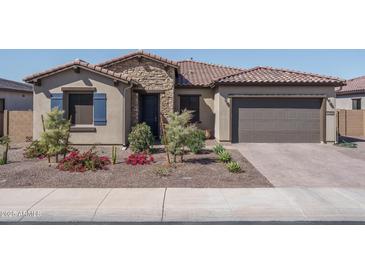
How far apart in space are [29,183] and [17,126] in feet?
34.6

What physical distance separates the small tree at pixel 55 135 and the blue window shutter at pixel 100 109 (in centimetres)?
332

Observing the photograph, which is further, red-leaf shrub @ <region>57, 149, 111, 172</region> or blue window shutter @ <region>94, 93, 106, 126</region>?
blue window shutter @ <region>94, 93, 106, 126</region>

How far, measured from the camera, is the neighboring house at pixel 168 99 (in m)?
14.4

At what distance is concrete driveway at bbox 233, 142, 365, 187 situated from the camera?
9007 mm

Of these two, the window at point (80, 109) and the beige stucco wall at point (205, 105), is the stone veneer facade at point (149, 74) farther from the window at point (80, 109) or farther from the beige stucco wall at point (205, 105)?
the window at point (80, 109)

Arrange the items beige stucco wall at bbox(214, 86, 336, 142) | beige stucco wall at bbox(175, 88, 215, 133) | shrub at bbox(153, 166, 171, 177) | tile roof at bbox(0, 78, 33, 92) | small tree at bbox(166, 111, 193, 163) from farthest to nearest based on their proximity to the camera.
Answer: tile roof at bbox(0, 78, 33, 92) < beige stucco wall at bbox(175, 88, 215, 133) < beige stucco wall at bbox(214, 86, 336, 142) < small tree at bbox(166, 111, 193, 163) < shrub at bbox(153, 166, 171, 177)

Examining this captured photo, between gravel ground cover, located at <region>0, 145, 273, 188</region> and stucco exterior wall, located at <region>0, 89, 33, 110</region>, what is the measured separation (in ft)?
39.2

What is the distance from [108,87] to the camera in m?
14.5

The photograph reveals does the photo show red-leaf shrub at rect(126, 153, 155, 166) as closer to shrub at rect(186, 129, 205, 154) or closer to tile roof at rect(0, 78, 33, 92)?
shrub at rect(186, 129, 205, 154)

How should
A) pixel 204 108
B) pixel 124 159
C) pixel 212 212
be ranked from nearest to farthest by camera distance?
pixel 212 212 < pixel 124 159 < pixel 204 108

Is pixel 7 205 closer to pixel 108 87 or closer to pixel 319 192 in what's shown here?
pixel 319 192

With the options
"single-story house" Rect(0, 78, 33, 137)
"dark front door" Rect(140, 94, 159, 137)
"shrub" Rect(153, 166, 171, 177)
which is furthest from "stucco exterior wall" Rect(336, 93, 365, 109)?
"single-story house" Rect(0, 78, 33, 137)

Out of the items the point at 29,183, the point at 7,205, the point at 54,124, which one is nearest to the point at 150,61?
the point at 54,124

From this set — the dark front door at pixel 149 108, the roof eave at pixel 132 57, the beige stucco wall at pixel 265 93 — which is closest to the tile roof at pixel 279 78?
the beige stucco wall at pixel 265 93
